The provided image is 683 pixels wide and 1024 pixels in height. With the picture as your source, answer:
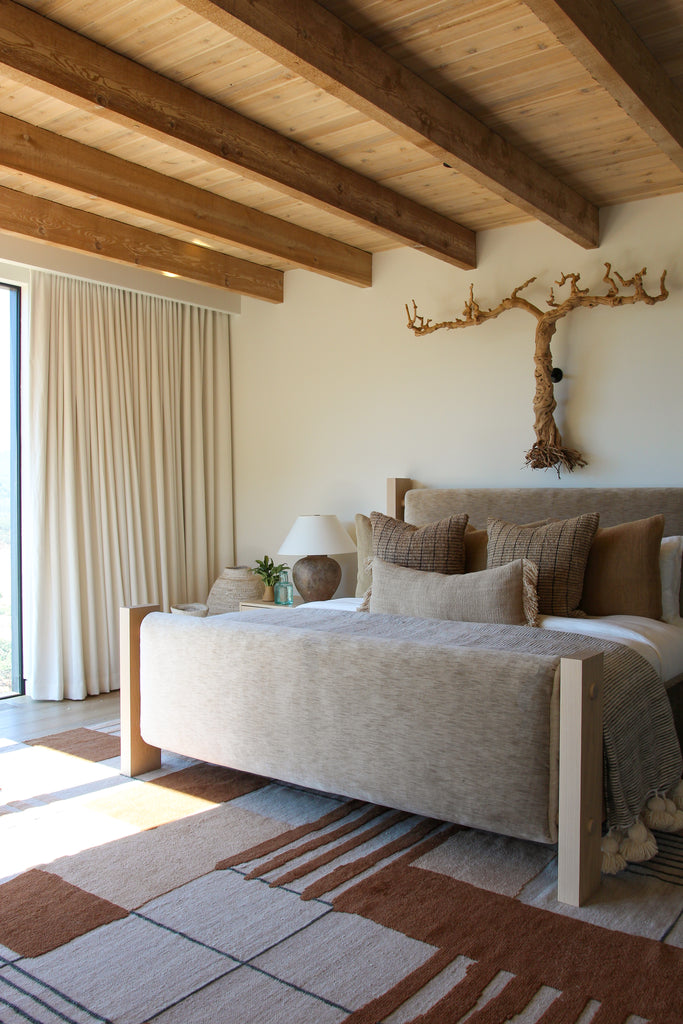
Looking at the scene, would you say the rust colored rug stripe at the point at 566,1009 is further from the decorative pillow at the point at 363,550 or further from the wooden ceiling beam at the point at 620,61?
the decorative pillow at the point at 363,550

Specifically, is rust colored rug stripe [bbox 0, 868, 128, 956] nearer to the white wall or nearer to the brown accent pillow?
the brown accent pillow

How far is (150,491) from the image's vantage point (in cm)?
505

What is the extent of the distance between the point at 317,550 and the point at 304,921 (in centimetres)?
263

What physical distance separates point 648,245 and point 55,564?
3.39 meters

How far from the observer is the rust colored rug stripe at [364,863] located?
2.27 meters

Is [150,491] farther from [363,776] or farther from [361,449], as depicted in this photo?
[363,776]

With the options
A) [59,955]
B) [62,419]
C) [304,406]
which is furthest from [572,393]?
[59,955]

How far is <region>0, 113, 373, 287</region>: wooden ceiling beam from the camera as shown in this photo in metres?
3.20

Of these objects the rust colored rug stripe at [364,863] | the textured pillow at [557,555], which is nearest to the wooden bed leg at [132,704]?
the rust colored rug stripe at [364,863]

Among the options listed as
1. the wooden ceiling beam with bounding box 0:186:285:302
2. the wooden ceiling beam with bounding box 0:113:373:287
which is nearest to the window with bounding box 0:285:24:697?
the wooden ceiling beam with bounding box 0:186:285:302

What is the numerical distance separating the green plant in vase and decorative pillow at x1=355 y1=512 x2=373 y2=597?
716mm

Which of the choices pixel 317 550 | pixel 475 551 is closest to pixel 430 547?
pixel 475 551

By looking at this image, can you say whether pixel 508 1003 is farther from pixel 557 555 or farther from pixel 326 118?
pixel 326 118

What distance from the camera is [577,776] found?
216 centimetres
